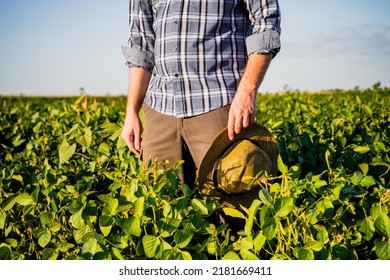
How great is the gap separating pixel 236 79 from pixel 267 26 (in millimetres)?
269

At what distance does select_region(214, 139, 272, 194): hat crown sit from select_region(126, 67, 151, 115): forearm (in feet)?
1.91

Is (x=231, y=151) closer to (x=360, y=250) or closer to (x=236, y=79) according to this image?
(x=236, y=79)

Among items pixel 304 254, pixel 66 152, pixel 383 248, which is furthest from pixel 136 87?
pixel 383 248

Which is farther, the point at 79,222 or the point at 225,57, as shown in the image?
the point at 225,57

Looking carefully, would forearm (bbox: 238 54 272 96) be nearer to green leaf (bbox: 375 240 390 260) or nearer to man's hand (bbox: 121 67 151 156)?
man's hand (bbox: 121 67 151 156)

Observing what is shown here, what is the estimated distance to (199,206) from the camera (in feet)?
6.03

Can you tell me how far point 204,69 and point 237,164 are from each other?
0.46m

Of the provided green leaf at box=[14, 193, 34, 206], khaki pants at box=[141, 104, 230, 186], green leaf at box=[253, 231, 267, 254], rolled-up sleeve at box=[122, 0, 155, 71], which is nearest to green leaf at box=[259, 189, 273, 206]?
green leaf at box=[253, 231, 267, 254]

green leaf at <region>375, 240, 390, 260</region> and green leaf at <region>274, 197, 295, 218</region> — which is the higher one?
green leaf at <region>274, 197, 295, 218</region>

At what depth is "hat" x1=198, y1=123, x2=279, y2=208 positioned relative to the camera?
219cm
